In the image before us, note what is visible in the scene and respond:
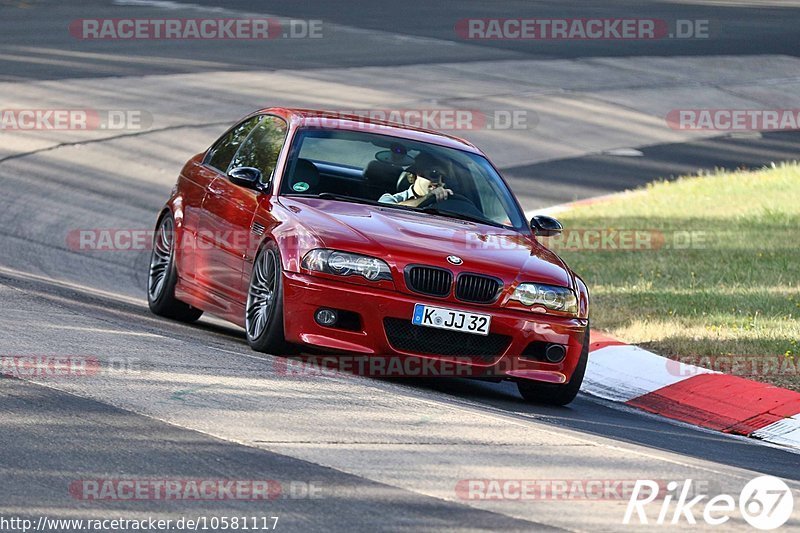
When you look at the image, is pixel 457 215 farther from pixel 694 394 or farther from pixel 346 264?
pixel 694 394

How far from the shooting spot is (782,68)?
104 ft

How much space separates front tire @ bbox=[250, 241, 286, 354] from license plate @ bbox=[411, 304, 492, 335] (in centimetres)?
83

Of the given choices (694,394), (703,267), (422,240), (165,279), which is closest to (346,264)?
(422,240)

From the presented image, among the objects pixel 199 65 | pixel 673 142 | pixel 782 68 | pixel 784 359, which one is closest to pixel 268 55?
pixel 199 65

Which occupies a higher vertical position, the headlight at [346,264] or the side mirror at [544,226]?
the headlight at [346,264]

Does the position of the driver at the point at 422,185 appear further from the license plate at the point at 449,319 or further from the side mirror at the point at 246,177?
the license plate at the point at 449,319

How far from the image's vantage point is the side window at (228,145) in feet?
35.8

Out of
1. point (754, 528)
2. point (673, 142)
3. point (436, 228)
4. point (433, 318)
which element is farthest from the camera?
point (673, 142)

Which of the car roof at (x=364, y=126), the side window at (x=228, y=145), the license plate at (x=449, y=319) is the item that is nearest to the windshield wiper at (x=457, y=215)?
the car roof at (x=364, y=126)

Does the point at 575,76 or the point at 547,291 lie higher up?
the point at 547,291

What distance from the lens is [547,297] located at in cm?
898

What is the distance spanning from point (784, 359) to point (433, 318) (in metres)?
3.38

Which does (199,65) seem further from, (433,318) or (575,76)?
(433,318)

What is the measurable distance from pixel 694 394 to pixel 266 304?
10.0 ft
